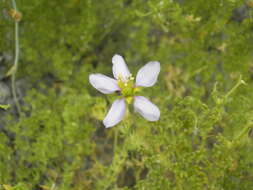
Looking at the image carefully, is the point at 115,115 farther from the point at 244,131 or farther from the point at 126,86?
the point at 244,131

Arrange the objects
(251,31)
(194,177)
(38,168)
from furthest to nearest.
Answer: (251,31) → (38,168) → (194,177)

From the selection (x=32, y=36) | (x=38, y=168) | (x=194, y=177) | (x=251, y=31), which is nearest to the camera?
(x=194, y=177)

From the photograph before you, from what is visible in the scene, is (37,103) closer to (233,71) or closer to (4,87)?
(4,87)

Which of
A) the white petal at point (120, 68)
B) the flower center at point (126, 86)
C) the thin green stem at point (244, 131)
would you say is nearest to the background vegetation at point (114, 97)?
the thin green stem at point (244, 131)

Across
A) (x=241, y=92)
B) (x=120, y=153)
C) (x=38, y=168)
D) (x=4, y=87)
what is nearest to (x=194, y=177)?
(x=120, y=153)

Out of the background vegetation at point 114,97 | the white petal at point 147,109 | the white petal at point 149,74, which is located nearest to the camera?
the white petal at point 147,109

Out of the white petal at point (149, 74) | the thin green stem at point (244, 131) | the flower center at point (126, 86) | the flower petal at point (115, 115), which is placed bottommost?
the thin green stem at point (244, 131)

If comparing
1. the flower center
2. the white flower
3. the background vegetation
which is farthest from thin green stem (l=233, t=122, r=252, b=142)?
the flower center

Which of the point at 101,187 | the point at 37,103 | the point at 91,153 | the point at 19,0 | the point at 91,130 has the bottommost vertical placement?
the point at 101,187

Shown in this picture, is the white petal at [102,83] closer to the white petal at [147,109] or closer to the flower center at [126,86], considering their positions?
the flower center at [126,86]
